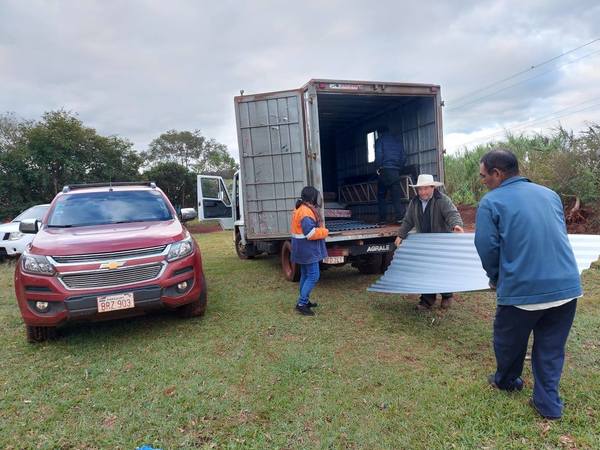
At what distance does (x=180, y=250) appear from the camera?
4.28 meters

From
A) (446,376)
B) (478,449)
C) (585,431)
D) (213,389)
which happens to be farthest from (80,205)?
(585,431)

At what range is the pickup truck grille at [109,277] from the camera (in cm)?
379

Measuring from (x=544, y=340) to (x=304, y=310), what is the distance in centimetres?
285

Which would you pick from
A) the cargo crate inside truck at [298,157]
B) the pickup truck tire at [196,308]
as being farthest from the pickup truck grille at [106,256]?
the cargo crate inside truck at [298,157]

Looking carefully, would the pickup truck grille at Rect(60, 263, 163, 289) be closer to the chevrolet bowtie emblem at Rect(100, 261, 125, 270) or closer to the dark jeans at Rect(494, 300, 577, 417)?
the chevrolet bowtie emblem at Rect(100, 261, 125, 270)

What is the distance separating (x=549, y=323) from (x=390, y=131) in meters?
6.36

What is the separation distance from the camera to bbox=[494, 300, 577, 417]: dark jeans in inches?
97.3

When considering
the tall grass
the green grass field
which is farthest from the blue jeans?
the tall grass

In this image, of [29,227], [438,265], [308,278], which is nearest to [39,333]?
[29,227]

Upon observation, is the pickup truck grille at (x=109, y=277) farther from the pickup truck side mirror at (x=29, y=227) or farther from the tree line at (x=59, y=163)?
the tree line at (x=59, y=163)

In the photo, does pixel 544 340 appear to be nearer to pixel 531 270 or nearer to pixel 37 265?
pixel 531 270

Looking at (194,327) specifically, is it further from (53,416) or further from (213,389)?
(53,416)

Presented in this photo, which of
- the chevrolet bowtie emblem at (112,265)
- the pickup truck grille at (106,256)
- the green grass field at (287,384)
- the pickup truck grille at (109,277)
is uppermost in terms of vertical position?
the pickup truck grille at (106,256)

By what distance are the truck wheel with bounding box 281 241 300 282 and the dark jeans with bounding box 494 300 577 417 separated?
423 centimetres
